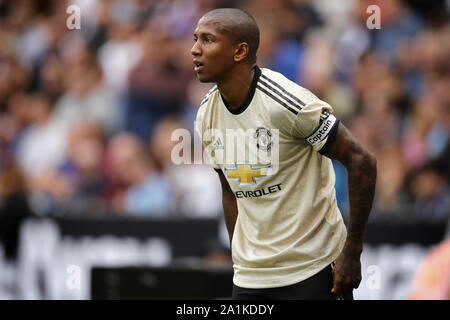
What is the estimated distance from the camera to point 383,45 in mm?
11125

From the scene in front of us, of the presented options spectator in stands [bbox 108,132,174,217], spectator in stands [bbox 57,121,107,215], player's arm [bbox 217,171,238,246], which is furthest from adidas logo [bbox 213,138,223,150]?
spectator in stands [bbox 57,121,107,215]

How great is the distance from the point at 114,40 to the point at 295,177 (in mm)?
8874

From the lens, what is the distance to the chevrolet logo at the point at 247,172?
4.92 m

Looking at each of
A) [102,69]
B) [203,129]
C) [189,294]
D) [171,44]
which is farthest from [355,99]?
[203,129]

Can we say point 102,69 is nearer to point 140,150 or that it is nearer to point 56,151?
point 56,151

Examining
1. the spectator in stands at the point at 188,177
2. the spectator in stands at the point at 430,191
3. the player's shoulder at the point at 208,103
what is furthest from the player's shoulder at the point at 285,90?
the spectator in stands at the point at 188,177

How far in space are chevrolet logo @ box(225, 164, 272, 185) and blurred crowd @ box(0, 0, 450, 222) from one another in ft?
13.0

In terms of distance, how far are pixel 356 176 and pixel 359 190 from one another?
76 mm

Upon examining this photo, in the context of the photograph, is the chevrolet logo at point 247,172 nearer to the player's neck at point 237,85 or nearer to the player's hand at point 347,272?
the player's neck at point 237,85

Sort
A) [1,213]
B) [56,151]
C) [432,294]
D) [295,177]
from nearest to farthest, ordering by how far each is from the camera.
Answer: [295,177] < [432,294] < [1,213] < [56,151]

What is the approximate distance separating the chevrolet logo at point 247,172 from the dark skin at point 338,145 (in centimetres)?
33

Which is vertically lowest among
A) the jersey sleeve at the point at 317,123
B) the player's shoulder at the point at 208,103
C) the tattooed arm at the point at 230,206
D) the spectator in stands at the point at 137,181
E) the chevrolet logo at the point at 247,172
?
the spectator in stands at the point at 137,181

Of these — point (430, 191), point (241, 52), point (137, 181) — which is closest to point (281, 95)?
point (241, 52)

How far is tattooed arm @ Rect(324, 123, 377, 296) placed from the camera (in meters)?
4.73
